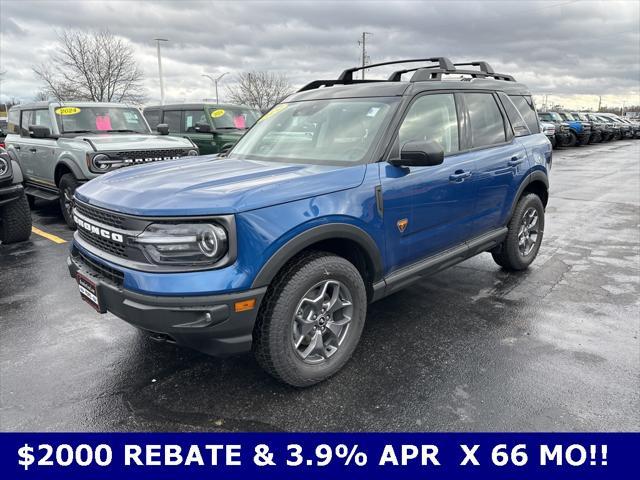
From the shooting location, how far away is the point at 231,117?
1142cm

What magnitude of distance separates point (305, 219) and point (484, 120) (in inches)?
95.5

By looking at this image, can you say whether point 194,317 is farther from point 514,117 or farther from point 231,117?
point 231,117

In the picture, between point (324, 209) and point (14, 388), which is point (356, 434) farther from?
point (14, 388)

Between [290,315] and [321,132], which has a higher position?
[321,132]

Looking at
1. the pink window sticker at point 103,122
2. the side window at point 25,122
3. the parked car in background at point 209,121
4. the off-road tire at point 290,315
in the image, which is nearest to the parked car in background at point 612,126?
the parked car in background at point 209,121

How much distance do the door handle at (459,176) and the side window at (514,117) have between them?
121 centimetres

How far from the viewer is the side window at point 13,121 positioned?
882 centimetres

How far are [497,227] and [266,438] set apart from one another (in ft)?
9.97

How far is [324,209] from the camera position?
9.21ft

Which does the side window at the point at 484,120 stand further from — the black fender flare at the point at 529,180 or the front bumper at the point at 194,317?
the front bumper at the point at 194,317

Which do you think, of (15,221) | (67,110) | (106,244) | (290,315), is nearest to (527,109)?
(290,315)

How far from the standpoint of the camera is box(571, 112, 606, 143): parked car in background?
2738cm

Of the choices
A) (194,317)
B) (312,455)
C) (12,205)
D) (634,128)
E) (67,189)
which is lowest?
(312,455)

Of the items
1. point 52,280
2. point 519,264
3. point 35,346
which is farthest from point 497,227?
point 52,280
